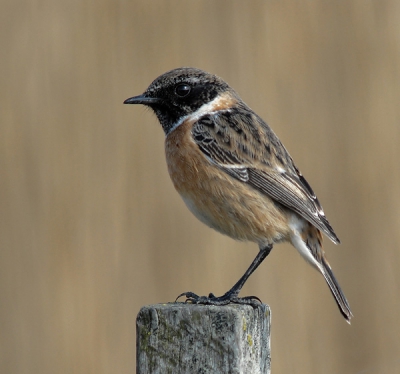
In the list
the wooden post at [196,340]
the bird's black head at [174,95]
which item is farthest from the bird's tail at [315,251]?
the wooden post at [196,340]

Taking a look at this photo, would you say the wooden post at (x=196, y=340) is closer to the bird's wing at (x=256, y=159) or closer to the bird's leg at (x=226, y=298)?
the bird's leg at (x=226, y=298)

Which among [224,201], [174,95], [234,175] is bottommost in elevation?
[224,201]

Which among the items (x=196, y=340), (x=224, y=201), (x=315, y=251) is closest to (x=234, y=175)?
(x=224, y=201)

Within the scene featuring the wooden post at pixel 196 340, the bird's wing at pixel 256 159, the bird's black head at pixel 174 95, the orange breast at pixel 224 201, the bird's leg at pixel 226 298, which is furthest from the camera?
the bird's black head at pixel 174 95

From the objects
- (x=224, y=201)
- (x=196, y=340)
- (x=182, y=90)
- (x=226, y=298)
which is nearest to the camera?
(x=196, y=340)

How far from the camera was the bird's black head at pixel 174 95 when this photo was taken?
4961mm

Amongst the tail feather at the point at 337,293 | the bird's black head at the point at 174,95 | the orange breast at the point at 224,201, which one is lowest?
the tail feather at the point at 337,293

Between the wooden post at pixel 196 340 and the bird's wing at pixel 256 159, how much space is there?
1.78m

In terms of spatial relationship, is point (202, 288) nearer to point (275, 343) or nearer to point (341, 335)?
point (275, 343)

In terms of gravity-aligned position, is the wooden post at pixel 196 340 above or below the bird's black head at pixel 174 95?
below

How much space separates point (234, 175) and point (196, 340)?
75.9 inches

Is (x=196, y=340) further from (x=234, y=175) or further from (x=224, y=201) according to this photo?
(x=234, y=175)

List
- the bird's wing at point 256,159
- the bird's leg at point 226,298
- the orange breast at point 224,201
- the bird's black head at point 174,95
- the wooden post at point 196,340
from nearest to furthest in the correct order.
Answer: the wooden post at point 196,340
the bird's leg at point 226,298
the orange breast at point 224,201
the bird's wing at point 256,159
the bird's black head at point 174,95

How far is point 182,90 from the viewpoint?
4988 mm
